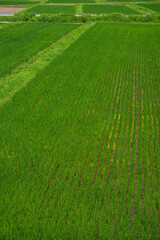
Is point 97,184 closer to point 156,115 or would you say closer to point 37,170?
point 37,170

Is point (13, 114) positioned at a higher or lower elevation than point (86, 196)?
higher

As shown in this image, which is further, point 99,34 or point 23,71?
point 99,34

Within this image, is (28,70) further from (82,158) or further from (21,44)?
(82,158)

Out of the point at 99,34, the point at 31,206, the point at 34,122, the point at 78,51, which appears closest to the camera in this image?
the point at 31,206

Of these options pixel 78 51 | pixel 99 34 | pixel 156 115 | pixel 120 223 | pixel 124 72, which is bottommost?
pixel 120 223

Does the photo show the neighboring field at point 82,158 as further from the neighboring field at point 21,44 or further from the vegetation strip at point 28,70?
the neighboring field at point 21,44

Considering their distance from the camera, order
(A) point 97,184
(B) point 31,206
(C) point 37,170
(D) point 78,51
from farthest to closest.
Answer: (D) point 78,51 < (C) point 37,170 < (A) point 97,184 < (B) point 31,206

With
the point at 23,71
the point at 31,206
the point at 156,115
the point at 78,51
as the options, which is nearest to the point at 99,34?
the point at 78,51

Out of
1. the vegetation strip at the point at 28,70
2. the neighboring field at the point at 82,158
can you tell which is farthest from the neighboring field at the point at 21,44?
the neighboring field at the point at 82,158
